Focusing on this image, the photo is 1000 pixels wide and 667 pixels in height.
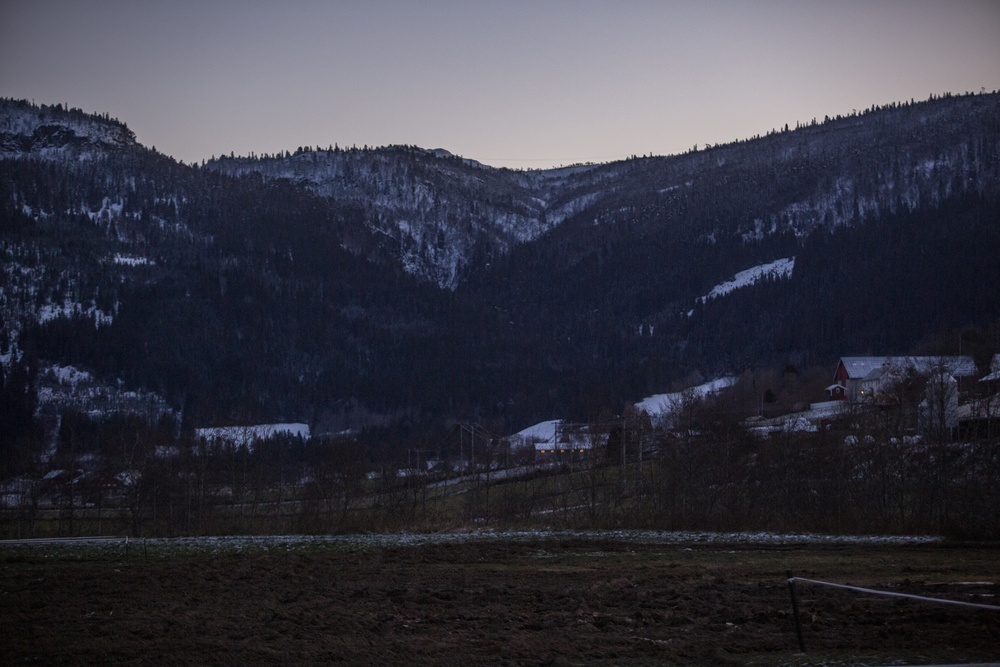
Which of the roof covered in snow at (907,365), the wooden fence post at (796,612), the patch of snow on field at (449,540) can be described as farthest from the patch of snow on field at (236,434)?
the wooden fence post at (796,612)

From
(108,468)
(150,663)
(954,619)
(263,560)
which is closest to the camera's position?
(150,663)

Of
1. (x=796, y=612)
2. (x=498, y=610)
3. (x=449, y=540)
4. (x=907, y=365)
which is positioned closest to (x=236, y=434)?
(x=907, y=365)

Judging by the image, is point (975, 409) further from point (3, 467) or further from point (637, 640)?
point (3, 467)

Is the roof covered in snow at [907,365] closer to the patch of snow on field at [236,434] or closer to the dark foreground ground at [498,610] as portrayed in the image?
the dark foreground ground at [498,610]

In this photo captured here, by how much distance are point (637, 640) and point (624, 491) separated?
157 ft

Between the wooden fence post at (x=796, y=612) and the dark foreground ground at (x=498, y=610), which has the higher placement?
the wooden fence post at (x=796, y=612)

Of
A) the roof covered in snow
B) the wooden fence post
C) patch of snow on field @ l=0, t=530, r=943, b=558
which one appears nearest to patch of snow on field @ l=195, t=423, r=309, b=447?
patch of snow on field @ l=0, t=530, r=943, b=558

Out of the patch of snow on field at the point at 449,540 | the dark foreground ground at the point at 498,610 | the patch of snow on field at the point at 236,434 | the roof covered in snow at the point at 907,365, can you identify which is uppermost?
the roof covered in snow at the point at 907,365

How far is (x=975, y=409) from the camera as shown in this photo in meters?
65.1

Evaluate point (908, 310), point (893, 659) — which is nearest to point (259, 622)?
point (893, 659)

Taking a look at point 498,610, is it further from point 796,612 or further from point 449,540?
point 449,540

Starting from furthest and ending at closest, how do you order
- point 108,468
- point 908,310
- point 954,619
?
point 908,310
point 108,468
point 954,619

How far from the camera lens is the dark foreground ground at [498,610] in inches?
673

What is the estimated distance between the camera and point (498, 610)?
21750mm
